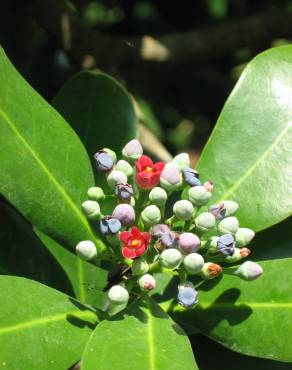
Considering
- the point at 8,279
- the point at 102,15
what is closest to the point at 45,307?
the point at 8,279

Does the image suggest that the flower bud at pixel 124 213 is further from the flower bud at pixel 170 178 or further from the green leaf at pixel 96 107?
the green leaf at pixel 96 107

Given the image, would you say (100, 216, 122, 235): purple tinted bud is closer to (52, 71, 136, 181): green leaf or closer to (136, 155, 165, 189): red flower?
(136, 155, 165, 189): red flower

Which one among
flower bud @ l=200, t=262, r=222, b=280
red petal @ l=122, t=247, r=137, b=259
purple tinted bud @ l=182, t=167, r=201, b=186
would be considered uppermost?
purple tinted bud @ l=182, t=167, r=201, b=186

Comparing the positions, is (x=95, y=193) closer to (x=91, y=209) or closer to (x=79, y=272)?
(x=91, y=209)

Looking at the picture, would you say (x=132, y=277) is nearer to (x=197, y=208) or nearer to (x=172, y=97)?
(x=197, y=208)

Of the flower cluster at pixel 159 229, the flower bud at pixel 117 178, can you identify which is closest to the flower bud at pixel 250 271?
the flower cluster at pixel 159 229

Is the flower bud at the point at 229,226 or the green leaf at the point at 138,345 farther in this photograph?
the flower bud at the point at 229,226

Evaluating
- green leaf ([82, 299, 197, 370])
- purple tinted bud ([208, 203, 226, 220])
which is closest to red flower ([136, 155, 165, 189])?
purple tinted bud ([208, 203, 226, 220])
